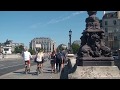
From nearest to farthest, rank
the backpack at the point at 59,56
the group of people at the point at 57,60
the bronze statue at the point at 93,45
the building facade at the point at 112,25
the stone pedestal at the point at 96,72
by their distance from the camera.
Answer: the stone pedestal at the point at 96,72 → the bronze statue at the point at 93,45 → the backpack at the point at 59,56 → the group of people at the point at 57,60 → the building facade at the point at 112,25

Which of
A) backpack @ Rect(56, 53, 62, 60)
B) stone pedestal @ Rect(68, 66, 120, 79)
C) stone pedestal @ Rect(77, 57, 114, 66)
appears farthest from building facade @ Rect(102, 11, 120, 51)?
stone pedestal @ Rect(68, 66, 120, 79)

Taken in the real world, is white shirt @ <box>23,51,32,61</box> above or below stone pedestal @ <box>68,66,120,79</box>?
above

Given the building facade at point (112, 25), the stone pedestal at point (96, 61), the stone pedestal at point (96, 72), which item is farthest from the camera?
the building facade at point (112, 25)

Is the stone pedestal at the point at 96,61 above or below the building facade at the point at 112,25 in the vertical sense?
below

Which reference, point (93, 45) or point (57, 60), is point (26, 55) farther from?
point (93, 45)

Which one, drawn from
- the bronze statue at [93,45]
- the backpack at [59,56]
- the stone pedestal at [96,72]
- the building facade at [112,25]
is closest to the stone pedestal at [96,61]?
the bronze statue at [93,45]

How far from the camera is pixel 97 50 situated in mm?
14539

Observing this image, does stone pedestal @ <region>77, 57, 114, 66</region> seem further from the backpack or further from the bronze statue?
the backpack

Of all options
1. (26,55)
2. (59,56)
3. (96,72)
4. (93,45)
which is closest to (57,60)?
(59,56)

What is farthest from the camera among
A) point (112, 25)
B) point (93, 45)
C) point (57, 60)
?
point (112, 25)

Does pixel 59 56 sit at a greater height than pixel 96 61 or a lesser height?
greater

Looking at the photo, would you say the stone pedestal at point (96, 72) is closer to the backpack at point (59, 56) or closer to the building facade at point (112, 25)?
the backpack at point (59, 56)
